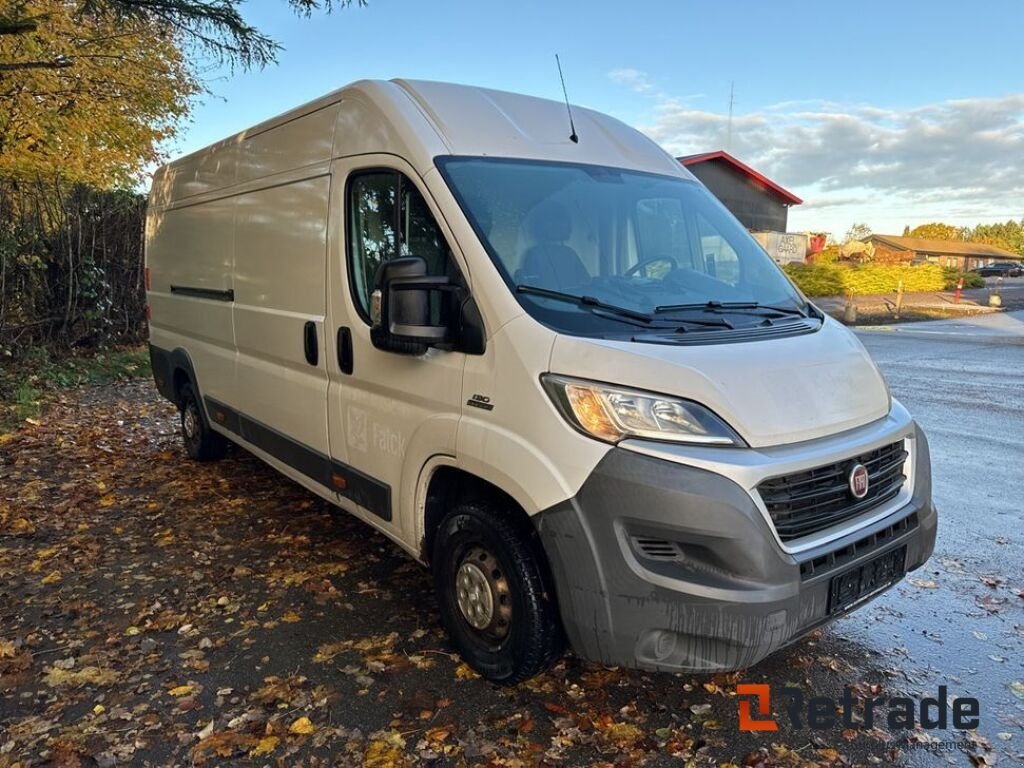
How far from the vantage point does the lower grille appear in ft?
8.21

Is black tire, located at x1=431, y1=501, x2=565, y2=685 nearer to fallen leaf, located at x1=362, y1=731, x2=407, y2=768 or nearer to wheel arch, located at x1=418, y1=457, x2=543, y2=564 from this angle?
wheel arch, located at x1=418, y1=457, x2=543, y2=564

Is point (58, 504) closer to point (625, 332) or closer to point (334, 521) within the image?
point (334, 521)

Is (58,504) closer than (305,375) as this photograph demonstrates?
No

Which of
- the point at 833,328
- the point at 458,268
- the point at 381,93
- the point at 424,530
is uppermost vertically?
the point at 381,93

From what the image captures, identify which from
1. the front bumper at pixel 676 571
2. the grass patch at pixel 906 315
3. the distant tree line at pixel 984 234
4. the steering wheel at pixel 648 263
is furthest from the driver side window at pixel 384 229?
the distant tree line at pixel 984 234

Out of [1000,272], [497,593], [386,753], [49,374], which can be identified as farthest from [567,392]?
[1000,272]

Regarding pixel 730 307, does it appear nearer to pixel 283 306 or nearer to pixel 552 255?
pixel 552 255

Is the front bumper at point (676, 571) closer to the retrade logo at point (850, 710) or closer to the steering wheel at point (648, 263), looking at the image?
the retrade logo at point (850, 710)

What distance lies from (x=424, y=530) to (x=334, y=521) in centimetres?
186

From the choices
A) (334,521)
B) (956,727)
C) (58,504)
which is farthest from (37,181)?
(956,727)

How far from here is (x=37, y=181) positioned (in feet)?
32.1

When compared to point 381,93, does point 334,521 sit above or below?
below

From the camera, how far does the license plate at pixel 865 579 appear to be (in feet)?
8.55

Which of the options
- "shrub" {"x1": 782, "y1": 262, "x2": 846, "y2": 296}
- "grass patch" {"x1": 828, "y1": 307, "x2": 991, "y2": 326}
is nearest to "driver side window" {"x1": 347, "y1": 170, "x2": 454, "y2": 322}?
"grass patch" {"x1": 828, "y1": 307, "x2": 991, "y2": 326}
